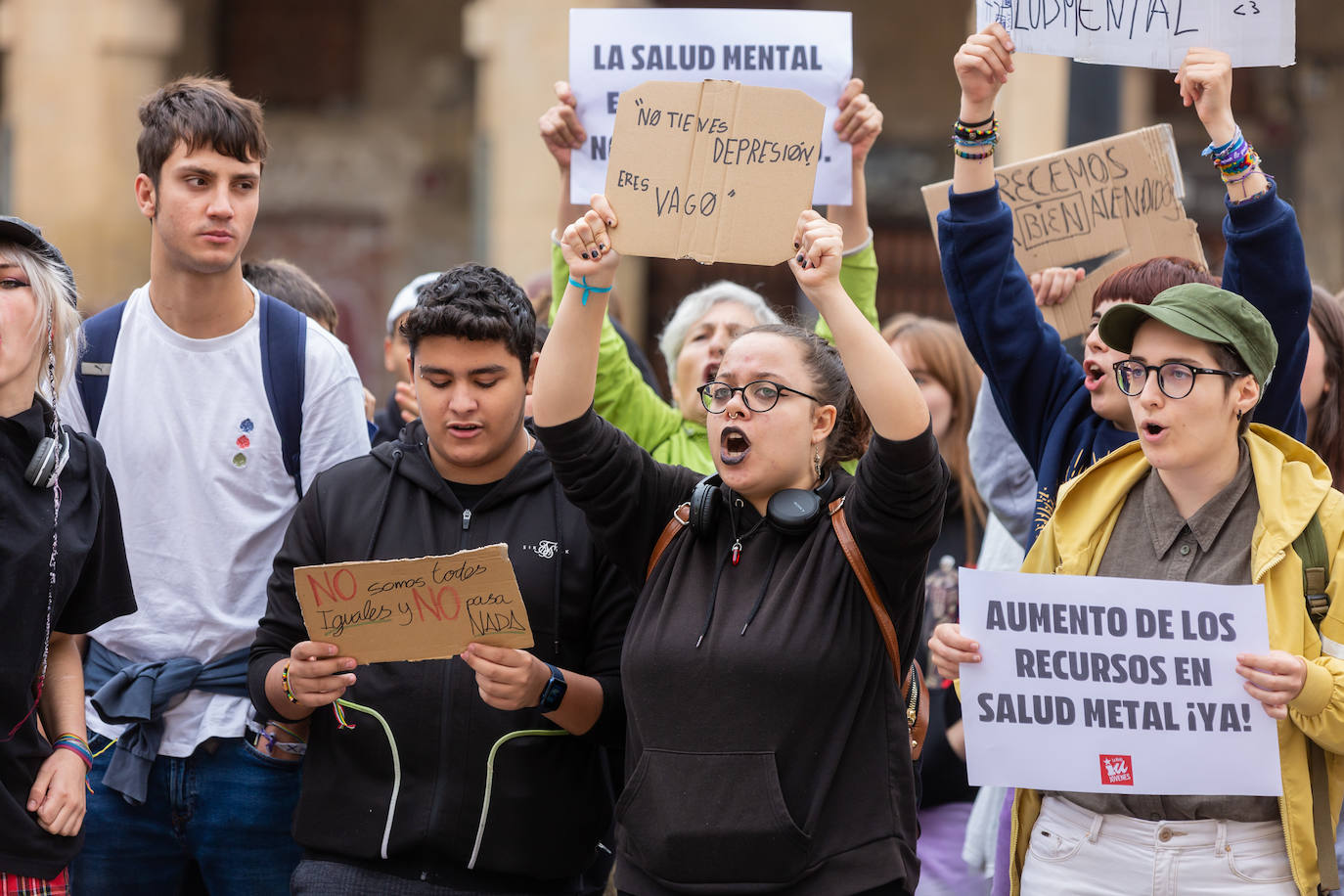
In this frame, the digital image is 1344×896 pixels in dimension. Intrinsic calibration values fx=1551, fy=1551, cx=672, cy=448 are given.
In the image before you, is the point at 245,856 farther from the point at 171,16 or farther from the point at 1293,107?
the point at 1293,107

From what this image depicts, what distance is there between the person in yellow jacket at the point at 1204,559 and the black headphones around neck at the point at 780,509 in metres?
0.33

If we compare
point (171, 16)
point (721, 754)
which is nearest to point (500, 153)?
point (171, 16)

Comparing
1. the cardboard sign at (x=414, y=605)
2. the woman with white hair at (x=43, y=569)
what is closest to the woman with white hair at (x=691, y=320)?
the cardboard sign at (x=414, y=605)

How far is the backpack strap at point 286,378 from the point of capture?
351 cm

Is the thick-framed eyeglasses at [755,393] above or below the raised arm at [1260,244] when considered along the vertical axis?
below

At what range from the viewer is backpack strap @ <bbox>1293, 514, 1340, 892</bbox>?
2715 millimetres

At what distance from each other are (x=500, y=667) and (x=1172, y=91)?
10213 millimetres

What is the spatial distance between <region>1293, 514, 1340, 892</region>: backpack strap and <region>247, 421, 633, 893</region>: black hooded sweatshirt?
1.31 metres

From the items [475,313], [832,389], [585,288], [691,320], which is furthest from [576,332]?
[691,320]

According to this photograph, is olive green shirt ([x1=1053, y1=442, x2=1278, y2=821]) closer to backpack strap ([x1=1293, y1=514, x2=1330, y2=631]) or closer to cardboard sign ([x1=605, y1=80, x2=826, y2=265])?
backpack strap ([x1=1293, y1=514, x2=1330, y2=631])

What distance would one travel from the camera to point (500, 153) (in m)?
9.73

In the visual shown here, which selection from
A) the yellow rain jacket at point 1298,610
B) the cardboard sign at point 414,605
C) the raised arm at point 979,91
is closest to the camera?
the yellow rain jacket at point 1298,610

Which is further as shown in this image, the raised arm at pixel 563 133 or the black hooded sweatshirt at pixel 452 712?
the raised arm at pixel 563 133

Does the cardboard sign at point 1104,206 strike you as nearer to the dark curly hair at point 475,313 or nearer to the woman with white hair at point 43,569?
the dark curly hair at point 475,313
